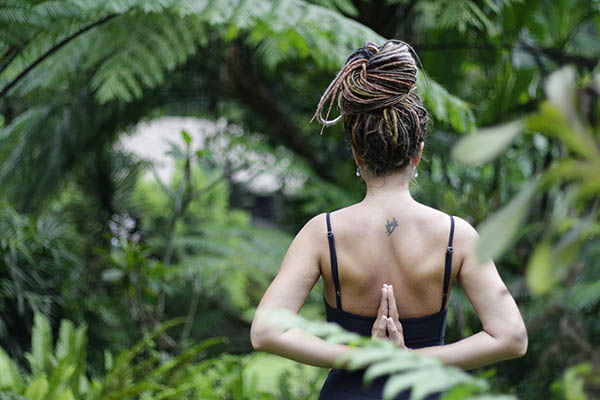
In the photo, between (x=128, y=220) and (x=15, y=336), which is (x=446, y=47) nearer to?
(x=128, y=220)

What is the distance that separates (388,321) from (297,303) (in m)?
0.20

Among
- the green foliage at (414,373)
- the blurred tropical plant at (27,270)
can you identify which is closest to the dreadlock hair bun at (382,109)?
the green foliage at (414,373)

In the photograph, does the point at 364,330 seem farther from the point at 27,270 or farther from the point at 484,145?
the point at 27,270

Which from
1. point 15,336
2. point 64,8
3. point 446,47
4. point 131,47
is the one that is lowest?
point 15,336

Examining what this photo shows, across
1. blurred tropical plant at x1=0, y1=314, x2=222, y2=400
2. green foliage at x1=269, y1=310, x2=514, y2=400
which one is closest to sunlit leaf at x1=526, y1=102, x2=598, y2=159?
green foliage at x1=269, y1=310, x2=514, y2=400

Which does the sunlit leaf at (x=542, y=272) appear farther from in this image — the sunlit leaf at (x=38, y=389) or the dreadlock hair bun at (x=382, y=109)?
the sunlit leaf at (x=38, y=389)

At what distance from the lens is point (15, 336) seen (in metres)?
3.04

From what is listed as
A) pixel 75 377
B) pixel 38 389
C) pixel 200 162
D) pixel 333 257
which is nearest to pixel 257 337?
pixel 333 257

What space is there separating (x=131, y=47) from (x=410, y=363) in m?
2.19

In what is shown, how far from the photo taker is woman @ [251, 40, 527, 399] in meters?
1.32

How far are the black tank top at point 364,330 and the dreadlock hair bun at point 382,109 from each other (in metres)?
0.18

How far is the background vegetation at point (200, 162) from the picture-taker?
7.69 feet

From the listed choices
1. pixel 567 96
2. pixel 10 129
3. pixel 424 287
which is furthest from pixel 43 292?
pixel 567 96

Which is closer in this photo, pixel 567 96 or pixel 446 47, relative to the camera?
pixel 567 96
